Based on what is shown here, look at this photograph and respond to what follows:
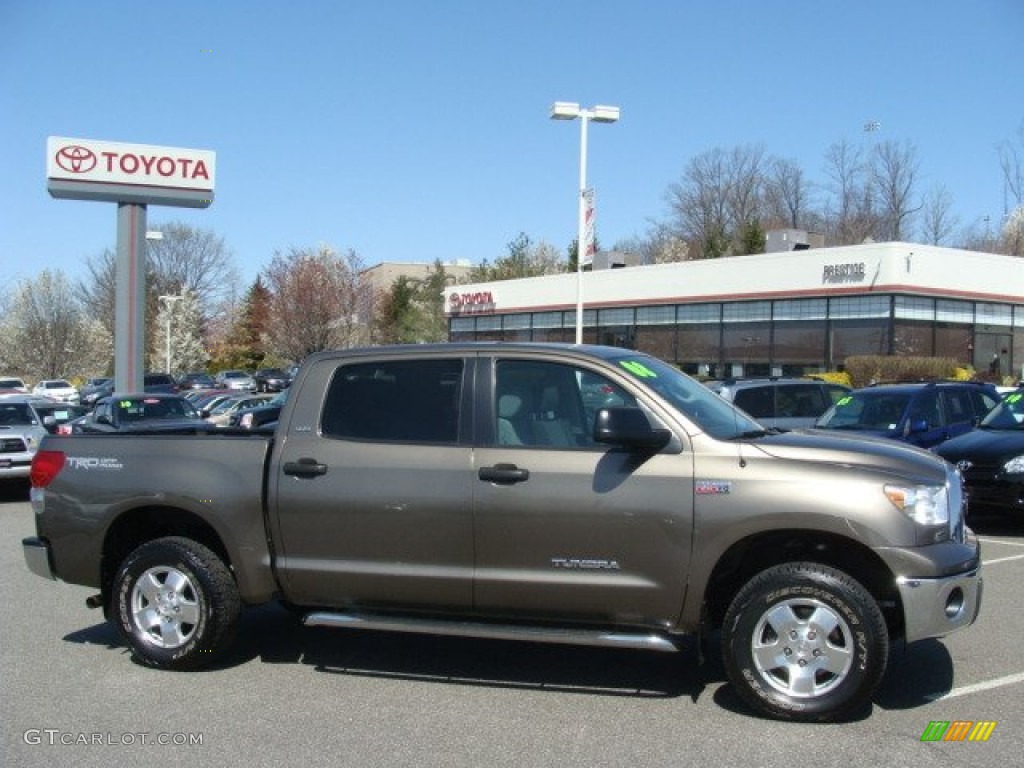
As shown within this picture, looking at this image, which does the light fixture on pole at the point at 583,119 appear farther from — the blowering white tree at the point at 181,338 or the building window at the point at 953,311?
the blowering white tree at the point at 181,338

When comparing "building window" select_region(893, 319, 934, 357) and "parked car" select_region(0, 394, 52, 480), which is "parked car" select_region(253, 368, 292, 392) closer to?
"building window" select_region(893, 319, 934, 357)

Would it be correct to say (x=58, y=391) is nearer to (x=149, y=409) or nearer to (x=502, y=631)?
(x=149, y=409)

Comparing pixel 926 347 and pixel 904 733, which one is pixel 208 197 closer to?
pixel 926 347

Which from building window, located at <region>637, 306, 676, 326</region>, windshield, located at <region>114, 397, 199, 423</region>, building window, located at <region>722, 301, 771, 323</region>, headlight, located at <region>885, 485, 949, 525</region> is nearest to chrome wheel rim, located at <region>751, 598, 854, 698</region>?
headlight, located at <region>885, 485, 949, 525</region>

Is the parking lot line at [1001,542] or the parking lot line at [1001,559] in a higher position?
the parking lot line at [1001,559]

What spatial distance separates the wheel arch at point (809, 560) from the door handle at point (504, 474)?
3.72ft

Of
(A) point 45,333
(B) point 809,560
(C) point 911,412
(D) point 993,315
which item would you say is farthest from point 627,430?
(A) point 45,333

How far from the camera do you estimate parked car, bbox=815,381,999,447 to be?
13.4 metres

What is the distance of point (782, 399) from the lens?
17.1 metres

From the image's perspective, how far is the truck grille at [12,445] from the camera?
1562 cm

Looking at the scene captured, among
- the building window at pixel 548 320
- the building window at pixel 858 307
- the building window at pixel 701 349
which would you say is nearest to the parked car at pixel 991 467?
the building window at pixel 858 307

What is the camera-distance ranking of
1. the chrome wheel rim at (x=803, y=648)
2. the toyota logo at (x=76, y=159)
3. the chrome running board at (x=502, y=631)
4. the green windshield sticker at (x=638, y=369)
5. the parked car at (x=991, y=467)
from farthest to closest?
the toyota logo at (x=76, y=159), the parked car at (x=991, y=467), the green windshield sticker at (x=638, y=369), the chrome running board at (x=502, y=631), the chrome wheel rim at (x=803, y=648)

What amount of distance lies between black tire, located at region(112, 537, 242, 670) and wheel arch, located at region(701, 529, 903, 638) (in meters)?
2.87

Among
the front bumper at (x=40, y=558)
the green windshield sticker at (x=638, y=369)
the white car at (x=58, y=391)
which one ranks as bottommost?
the white car at (x=58, y=391)
